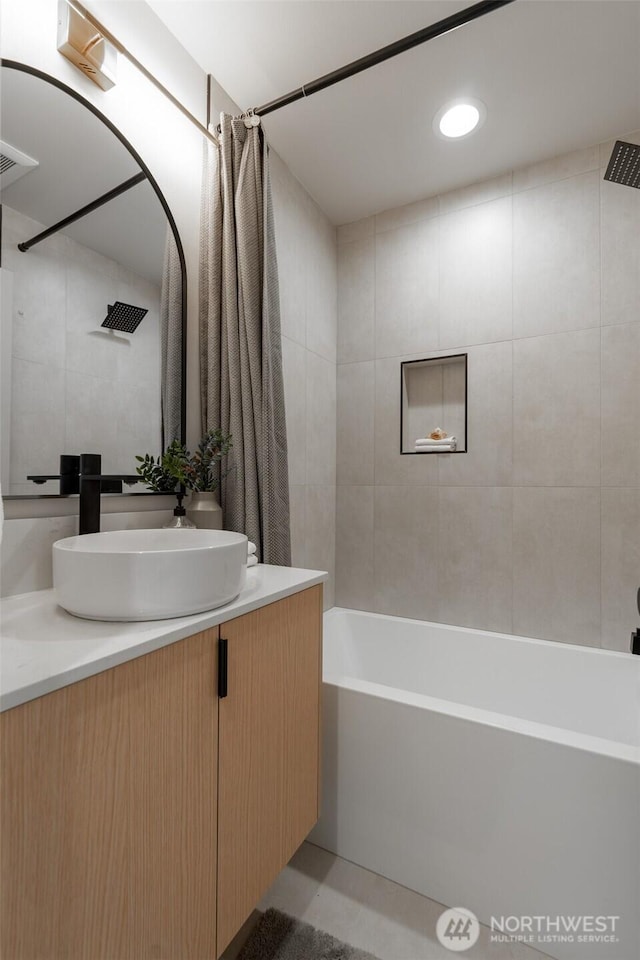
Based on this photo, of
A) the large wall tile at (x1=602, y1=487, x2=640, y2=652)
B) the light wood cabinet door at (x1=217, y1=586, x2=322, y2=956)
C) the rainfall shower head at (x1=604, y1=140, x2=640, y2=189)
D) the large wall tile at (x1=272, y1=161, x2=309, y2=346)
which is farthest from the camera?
the large wall tile at (x1=272, y1=161, x2=309, y2=346)

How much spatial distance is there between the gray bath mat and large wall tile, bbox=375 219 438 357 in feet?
6.99

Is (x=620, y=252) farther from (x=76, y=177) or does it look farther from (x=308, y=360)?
(x=76, y=177)

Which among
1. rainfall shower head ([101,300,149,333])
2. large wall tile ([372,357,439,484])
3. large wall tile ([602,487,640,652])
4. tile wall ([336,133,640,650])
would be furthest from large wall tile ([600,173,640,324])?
rainfall shower head ([101,300,149,333])

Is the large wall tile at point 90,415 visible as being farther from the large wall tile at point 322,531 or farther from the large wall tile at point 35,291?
the large wall tile at point 322,531

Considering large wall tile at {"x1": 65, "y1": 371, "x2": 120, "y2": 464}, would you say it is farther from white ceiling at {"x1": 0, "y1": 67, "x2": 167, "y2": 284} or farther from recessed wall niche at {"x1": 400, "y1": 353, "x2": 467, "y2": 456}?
recessed wall niche at {"x1": 400, "y1": 353, "x2": 467, "y2": 456}

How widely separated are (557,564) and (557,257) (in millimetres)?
1295

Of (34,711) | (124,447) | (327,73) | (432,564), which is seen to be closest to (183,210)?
(327,73)

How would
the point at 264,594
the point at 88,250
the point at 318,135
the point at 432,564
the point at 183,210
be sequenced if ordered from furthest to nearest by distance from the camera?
the point at 432,564 < the point at 318,135 < the point at 183,210 < the point at 88,250 < the point at 264,594

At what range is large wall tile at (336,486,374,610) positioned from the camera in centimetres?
234

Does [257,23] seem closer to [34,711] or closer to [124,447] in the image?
[124,447]

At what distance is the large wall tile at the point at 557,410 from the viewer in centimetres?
188

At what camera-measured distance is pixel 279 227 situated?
196 centimetres

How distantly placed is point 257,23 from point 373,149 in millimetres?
654

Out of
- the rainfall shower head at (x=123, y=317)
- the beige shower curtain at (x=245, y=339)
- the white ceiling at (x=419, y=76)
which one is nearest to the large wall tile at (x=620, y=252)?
the white ceiling at (x=419, y=76)
